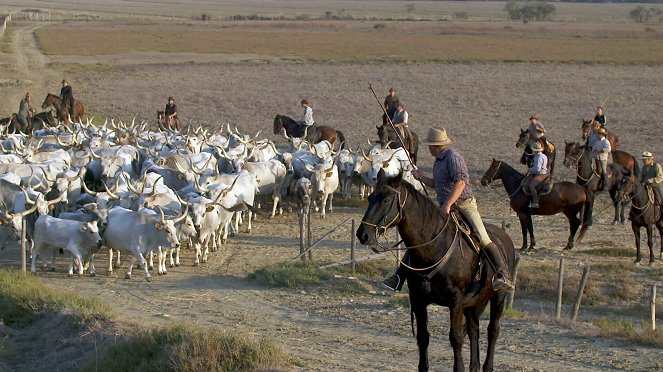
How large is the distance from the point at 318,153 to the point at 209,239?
19.8 ft

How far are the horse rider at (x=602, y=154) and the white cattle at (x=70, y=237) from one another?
423 inches

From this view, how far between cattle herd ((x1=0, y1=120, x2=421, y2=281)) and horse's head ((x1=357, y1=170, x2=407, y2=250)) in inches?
254

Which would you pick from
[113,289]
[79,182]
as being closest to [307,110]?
[79,182]

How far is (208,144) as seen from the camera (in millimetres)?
26828

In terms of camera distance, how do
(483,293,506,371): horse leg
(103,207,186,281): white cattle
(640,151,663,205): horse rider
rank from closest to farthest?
(483,293,506,371): horse leg → (103,207,186,281): white cattle → (640,151,663,205): horse rider

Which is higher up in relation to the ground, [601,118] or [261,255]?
[601,118]

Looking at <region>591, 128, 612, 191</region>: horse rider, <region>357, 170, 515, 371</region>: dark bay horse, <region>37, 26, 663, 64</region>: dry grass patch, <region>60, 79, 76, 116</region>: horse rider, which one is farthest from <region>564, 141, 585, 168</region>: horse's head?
<region>37, 26, 663, 64</region>: dry grass patch

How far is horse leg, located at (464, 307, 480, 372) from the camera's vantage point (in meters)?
11.2

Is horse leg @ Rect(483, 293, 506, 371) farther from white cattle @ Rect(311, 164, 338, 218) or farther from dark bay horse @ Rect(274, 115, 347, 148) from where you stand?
dark bay horse @ Rect(274, 115, 347, 148)

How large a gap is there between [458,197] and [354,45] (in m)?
72.2

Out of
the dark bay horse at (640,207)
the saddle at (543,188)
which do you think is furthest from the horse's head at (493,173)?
the dark bay horse at (640,207)

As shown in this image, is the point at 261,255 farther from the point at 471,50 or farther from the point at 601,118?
the point at 471,50

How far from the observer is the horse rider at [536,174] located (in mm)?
20641

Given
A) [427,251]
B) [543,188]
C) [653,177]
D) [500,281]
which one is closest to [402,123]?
[543,188]
